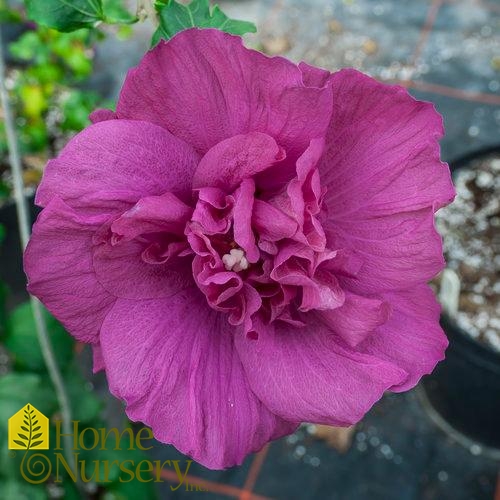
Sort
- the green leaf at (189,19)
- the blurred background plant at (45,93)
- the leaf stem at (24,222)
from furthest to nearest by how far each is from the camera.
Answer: the blurred background plant at (45,93)
the leaf stem at (24,222)
the green leaf at (189,19)

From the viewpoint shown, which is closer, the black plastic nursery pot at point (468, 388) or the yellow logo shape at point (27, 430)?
the yellow logo shape at point (27, 430)

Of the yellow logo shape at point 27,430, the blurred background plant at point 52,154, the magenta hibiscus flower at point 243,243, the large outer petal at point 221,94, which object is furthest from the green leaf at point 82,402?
the large outer petal at point 221,94

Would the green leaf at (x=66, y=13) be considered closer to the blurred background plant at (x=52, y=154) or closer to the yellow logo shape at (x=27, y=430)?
the blurred background plant at (x=52, y=154)

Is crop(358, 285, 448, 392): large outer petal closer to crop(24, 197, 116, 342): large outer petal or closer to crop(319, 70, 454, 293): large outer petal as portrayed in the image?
crop(319, 70, 454, 293): large outer petal

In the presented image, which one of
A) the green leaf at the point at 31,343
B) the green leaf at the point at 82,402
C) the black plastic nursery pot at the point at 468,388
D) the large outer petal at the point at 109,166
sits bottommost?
the black plastic nursery pot at the point at 468,388

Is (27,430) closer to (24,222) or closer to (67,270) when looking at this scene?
(24,222)

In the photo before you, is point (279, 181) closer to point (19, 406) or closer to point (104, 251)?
point (104, 251)
